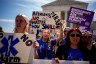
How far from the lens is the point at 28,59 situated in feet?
20.8

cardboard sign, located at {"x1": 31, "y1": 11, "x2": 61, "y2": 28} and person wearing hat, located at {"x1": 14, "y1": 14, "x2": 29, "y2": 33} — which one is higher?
person wearing hat, located at {"x1": 14, "y1": 14, "x2": 29, "y2": 33}

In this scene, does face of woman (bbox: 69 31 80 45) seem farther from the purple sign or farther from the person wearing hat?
the purple sign

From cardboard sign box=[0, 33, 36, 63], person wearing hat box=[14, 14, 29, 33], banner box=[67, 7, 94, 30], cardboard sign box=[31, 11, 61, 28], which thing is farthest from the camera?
cardboard sign box=[31, 11, 61, 28]

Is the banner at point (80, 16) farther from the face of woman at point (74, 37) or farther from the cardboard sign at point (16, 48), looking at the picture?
the cardboard sign at point (16, 48)

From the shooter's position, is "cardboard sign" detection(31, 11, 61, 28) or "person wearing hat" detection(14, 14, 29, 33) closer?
"person wearing hat" detection(14, 14, 29, 33)

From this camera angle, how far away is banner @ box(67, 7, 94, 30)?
12.2 m

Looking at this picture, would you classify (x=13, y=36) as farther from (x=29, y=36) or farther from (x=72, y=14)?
(x=72, y=14)

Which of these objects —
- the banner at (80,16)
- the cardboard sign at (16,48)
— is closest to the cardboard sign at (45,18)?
the banner at (80,16)

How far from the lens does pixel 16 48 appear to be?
640 centimetres

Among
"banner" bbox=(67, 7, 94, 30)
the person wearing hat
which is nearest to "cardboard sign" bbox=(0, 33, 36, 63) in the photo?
the person wearing hat

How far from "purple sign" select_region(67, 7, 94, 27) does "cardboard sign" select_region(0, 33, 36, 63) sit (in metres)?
5.91

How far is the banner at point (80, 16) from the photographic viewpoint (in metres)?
12.2

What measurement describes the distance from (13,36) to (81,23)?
584 cm

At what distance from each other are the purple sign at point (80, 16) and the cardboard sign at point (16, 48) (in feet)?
19.4
